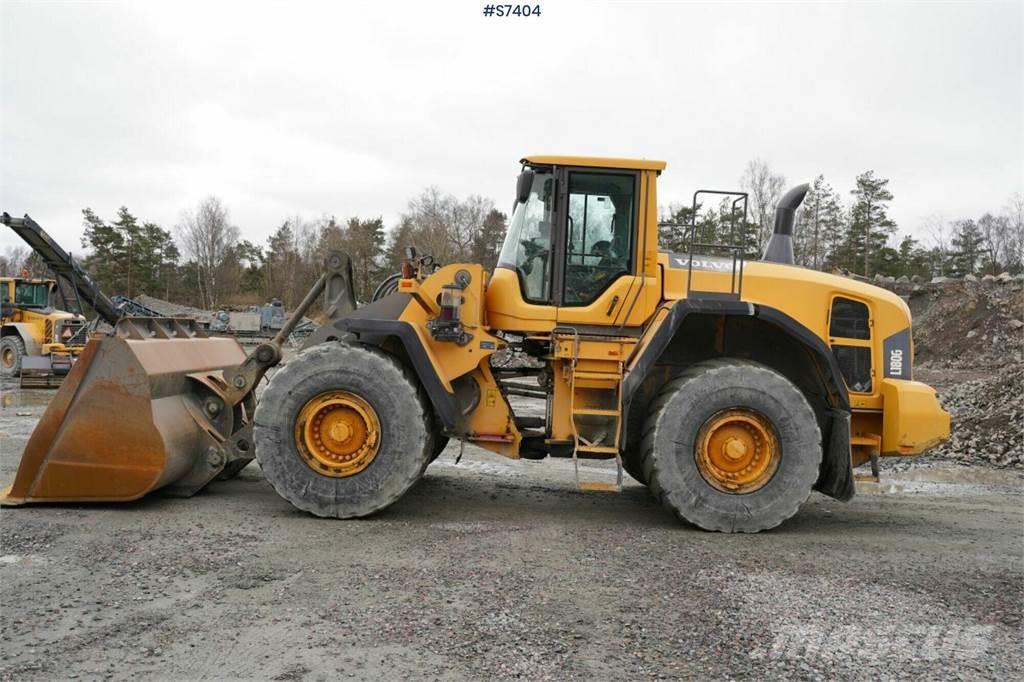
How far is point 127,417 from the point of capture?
18.4 feet

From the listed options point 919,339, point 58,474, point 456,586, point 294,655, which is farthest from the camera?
point 919,339

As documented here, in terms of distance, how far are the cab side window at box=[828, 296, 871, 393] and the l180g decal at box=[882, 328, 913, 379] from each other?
0.15 metres

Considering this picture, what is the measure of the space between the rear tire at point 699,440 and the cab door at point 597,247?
91 centimetres

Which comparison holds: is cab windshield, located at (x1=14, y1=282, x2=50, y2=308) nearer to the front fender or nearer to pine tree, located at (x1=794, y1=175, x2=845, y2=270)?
the front fender

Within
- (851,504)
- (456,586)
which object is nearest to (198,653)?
(456,586)

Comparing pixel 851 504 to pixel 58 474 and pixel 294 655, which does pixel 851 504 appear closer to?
pixel 294 655

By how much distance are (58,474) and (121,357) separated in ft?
3.17

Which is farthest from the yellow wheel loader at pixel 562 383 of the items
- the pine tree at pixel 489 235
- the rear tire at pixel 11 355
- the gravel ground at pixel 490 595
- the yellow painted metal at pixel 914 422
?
the pine tree at pixel 489 235

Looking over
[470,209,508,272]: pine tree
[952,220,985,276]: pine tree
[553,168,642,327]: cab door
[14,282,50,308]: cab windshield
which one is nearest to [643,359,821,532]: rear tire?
[553,168,642,327]: cab door

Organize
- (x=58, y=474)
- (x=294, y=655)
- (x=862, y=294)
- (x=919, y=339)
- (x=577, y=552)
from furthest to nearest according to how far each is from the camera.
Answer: (x=919, y=339) < (x=862, y=294) < (x=58, y=474) < (x=577, y=552) < (x=294, y=655)

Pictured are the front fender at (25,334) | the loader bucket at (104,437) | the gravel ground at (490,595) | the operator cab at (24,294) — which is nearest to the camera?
the gravel ground at (490,595)

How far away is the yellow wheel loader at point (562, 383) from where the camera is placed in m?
5.62

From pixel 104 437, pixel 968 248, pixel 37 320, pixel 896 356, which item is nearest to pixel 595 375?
pixel 896 356

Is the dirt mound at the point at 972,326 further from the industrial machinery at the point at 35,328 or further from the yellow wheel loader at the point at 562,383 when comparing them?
the industrial machinery at the point at 35,328
